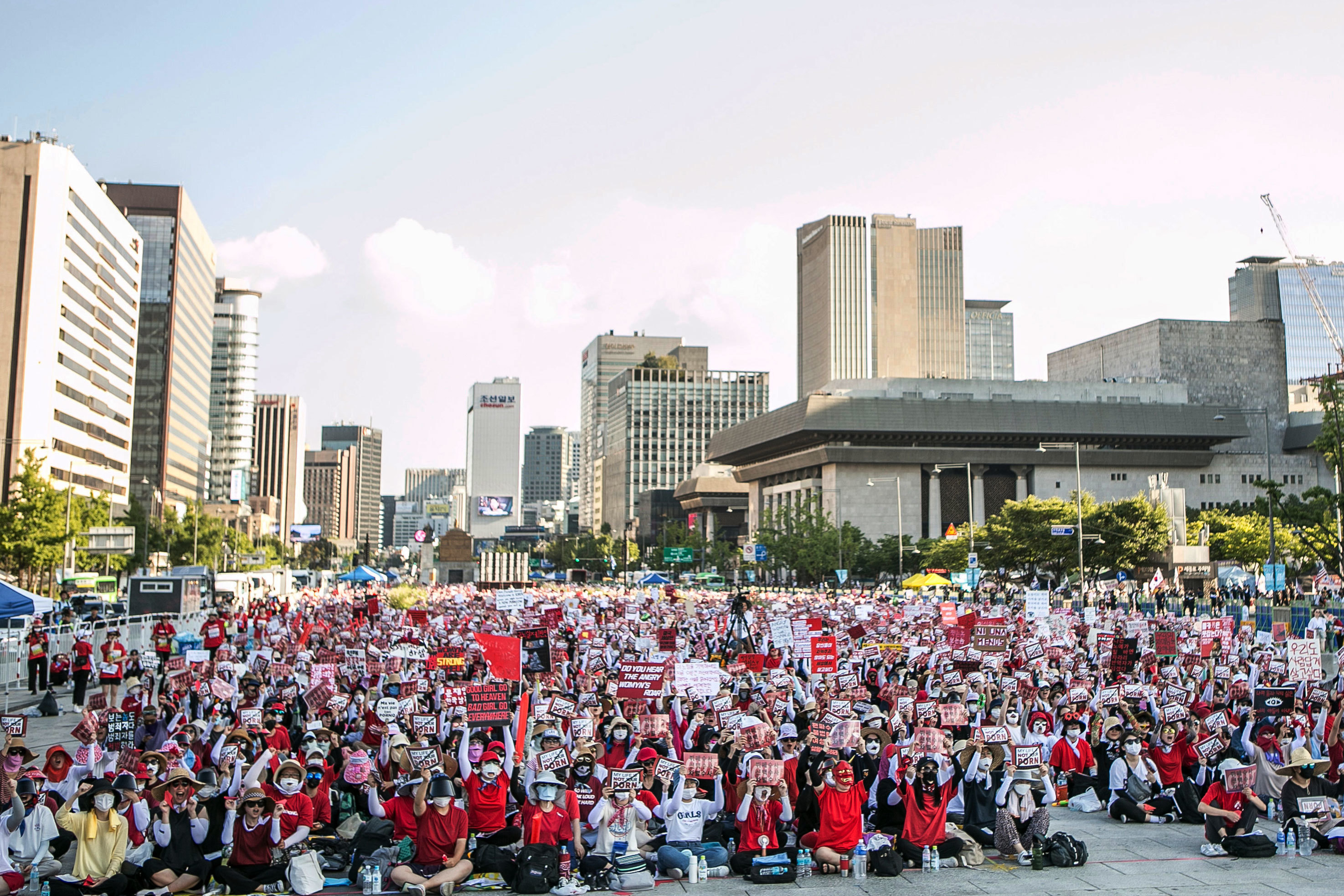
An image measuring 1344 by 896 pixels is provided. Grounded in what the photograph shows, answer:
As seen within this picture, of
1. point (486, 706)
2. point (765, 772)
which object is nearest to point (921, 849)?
point (765, 772)

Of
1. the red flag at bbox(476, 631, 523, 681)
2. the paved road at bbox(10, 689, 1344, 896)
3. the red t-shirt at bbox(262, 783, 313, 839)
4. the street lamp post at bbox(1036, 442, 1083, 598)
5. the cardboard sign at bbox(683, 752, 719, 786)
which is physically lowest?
the paved road at bbox(10, 689, 1344, 896)

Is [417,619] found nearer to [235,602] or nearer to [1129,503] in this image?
[235,602]

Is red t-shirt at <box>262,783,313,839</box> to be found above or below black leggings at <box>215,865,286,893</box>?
above

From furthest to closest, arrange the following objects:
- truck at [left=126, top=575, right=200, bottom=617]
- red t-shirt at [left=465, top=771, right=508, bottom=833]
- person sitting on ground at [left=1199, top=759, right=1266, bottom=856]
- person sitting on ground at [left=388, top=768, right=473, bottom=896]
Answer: truck at [left=126, top=575, right=200, bottom=617] → person sitting on ground at [left=1199, top=759, right=1266, bottom=856] → red t-shirt at [left=465, top=771, right=508, bottom=833] → person sitting on ground at [left=388, top=768, right=473, bottom=896]

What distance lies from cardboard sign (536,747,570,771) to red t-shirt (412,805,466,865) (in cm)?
105

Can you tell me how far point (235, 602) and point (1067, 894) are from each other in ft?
173

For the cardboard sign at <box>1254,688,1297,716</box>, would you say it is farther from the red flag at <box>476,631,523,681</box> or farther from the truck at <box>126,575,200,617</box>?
the truck at <box>126,575,200,617</box>

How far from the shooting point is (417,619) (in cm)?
3422

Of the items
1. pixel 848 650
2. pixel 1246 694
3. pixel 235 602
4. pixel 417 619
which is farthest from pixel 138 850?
pixel 235 602

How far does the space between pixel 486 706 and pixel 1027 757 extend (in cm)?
617

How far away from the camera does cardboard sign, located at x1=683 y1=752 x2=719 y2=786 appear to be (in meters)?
13.0

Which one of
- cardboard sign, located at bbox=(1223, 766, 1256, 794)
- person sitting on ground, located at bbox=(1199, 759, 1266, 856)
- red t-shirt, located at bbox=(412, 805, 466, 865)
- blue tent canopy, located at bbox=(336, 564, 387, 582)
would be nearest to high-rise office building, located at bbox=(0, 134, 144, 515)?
blue tent canopy, located at bbox=(336, 564, 387, 582)

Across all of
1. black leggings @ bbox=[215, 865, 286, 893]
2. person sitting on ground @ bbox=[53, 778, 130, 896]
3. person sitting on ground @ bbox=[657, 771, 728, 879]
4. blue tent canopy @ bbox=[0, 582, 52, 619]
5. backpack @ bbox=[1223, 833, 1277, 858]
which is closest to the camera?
person sitting on ground @ bbox=[53, 778, 130, 896]

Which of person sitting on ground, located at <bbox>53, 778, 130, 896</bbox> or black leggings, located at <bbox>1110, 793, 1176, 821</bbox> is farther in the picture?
black leggings, located at <bbox>1110, 793, 1176, 821</bbox>
